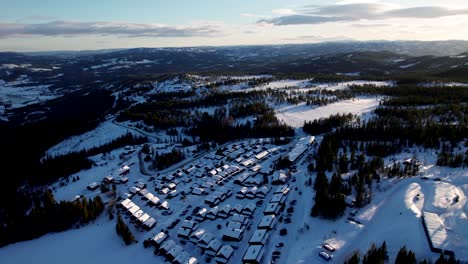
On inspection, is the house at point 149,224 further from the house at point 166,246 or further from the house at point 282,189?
the house at point 282,189

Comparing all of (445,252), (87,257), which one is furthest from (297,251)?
(87,257)

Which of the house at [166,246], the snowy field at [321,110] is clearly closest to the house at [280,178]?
the house at [166,246]

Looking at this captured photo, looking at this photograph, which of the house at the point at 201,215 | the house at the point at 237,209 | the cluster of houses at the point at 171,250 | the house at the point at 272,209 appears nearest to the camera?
the cluster of houses at the point at 171,250

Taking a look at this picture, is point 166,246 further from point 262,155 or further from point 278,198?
point 262,155

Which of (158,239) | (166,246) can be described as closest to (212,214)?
(158,239)

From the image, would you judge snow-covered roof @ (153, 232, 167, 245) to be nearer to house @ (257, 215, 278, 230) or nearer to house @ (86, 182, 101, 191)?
house @ (257, 215, 278, 230)

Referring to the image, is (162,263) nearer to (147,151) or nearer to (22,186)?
(147,151)

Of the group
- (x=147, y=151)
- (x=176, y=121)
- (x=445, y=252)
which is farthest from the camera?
(x=176, y=121)
